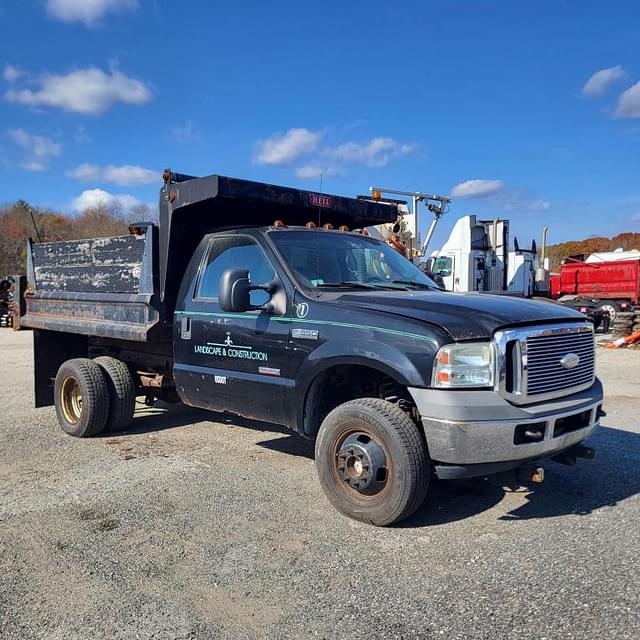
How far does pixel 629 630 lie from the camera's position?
2834mm

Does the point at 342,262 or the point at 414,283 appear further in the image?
the point at 414,283

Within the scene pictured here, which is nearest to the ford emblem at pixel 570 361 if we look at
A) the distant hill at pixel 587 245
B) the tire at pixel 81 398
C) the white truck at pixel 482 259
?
the tire at pixel 81 398

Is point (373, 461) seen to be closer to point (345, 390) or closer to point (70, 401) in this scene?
point (345, 390)

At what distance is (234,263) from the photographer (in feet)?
17.5

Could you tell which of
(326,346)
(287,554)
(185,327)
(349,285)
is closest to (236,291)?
(326,346)

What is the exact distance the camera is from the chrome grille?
12.3 ft

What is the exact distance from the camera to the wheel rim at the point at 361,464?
159 inches

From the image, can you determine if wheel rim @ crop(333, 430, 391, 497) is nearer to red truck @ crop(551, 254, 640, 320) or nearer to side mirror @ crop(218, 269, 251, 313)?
side mirror @ crop(218, 269, 251, 313)

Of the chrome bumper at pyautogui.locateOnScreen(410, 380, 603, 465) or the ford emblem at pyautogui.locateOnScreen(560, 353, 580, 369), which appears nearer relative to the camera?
the chrome bumper at pyautogui.locateOnScreen(410, 380, 603, 465)

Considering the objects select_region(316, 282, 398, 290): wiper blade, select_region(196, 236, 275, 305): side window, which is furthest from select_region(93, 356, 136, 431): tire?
select_region(316, 282, 398, 290): wiper blade

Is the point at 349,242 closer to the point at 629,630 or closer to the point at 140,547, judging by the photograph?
the point at 140,547

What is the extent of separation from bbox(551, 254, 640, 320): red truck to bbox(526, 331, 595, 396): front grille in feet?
60.3

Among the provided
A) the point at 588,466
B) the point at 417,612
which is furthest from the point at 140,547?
the point at 588,466

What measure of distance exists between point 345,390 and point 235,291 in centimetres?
116
